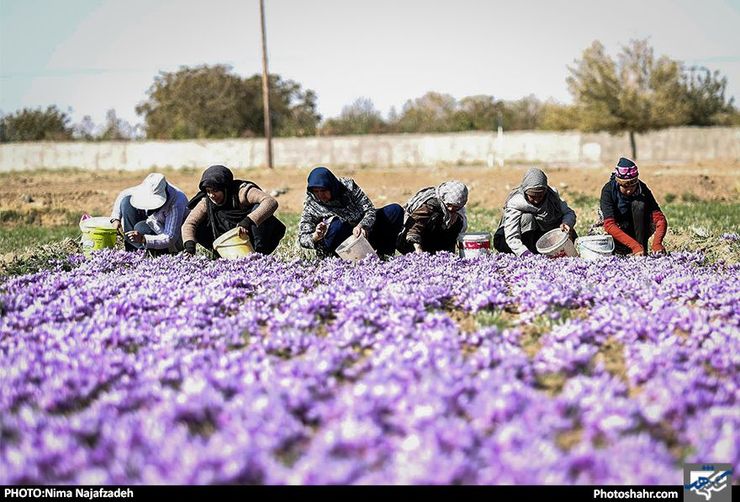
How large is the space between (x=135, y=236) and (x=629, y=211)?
575cm

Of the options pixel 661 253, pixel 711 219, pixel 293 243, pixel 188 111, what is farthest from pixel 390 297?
pixel 188 111

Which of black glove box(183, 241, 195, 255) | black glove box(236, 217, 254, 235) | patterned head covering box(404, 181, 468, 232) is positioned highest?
patterned head covering box(404, 181, 468, 232)

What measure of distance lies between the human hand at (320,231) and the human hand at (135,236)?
2070 millimetres

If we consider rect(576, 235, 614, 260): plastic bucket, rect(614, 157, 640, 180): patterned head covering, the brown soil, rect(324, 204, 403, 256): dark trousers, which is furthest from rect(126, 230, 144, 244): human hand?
the brown soil

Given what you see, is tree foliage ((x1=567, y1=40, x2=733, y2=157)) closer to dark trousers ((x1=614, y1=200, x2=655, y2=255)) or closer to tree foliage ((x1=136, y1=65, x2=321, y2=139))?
tree foliage ((x1=136, y1=65, x2=321, y2=139))

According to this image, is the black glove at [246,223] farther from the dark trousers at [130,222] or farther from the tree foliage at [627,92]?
the tree foliage at [627,92]

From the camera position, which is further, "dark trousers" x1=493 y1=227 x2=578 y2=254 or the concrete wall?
Answer: the concrete wall

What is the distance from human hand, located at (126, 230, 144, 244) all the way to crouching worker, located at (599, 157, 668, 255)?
5338 millimetres

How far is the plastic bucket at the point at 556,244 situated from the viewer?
8.17 m

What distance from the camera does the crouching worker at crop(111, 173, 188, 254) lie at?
350 inches

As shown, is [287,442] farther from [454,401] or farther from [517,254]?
[517,254]

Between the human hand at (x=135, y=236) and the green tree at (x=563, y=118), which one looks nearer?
the human hand at (x=135, y=236)

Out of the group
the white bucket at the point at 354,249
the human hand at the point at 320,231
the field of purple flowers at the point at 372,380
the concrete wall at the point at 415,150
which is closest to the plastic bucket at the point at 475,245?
the white bucket at the point at 354,249

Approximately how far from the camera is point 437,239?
8.98 m
